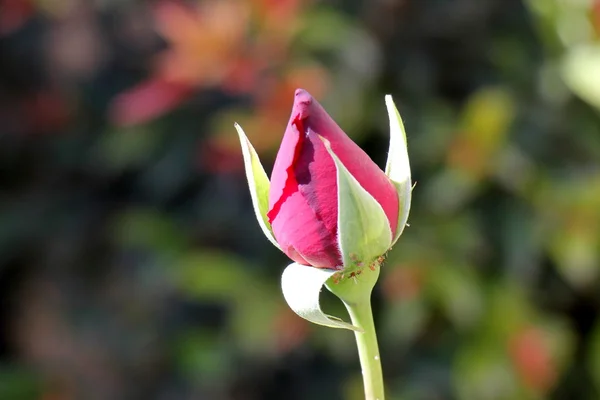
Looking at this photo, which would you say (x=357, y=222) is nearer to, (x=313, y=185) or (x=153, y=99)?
(x=313, y=185)

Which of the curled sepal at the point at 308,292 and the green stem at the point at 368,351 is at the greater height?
the curled sepal at the point at 308,292

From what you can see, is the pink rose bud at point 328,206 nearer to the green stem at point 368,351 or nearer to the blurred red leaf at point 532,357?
the green stem at point 368,351

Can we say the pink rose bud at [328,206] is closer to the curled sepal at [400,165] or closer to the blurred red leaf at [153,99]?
the curled sepal at [400,165]

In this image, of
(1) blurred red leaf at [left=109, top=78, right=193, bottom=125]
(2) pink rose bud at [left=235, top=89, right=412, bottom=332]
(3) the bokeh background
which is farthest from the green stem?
(1) blurred red leaf at [left=109, top=78, right=193, bottom=125]

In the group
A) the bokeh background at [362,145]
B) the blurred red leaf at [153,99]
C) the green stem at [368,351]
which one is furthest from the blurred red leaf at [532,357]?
the green stem at [368,351]

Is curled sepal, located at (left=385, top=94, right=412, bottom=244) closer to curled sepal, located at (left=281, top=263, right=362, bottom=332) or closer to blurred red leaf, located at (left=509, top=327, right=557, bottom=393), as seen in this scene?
curled sepal, located at (left=281, top=263, right=362, bottom=332)

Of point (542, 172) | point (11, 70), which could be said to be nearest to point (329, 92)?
point (542, 172)

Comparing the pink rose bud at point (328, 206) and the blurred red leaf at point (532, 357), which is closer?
the pink rose bud at point (328, 206)

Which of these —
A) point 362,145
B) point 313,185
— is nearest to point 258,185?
point 313,185
